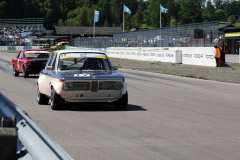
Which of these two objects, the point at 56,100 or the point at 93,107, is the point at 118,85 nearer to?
the point at 93,107

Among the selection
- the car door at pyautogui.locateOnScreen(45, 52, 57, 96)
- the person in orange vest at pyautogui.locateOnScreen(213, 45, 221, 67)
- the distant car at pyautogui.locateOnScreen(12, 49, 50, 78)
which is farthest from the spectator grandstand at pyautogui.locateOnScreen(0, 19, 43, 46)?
the car door at pyautogui.locateOnScreen(45, 52, 57, 96)

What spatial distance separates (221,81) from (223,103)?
862 cm

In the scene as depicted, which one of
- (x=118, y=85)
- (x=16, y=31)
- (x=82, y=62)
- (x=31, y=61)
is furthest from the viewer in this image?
(x=16, y=31)

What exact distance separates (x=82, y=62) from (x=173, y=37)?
34793 millimetres

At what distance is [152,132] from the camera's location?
8016 millimetres

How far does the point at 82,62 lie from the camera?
38.5 feet

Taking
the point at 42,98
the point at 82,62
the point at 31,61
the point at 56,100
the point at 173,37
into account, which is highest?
the point at 173,37

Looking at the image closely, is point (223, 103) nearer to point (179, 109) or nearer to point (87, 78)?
point (179, 109)

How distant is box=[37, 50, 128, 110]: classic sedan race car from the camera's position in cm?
1077

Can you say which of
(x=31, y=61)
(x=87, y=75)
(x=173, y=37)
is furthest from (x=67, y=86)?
(x=173, y=37)

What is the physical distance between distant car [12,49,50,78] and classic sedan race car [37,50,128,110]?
973 centimetres

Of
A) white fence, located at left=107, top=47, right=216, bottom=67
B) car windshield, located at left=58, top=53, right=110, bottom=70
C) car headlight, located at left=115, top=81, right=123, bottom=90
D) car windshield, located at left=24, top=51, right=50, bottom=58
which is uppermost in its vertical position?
car windshield, located at left=58, top=53, right=110, bottom=70

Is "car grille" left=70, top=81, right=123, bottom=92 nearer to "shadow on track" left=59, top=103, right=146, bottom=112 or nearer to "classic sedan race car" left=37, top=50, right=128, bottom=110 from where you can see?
"classic sedan race car" left=37, top=50, right=128, bottom=110

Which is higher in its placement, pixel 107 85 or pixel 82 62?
pixel 82 62
